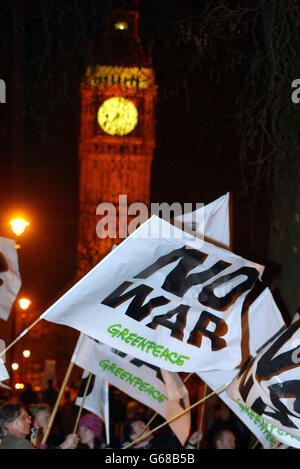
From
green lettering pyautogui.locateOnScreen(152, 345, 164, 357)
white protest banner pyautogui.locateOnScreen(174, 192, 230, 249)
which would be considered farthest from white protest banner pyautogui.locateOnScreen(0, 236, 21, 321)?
green lettering pyautogui.locateOnScreen(152, 345, 164, 357)

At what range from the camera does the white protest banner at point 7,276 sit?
6.87 meters

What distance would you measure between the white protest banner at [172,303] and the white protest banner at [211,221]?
0.71 metres

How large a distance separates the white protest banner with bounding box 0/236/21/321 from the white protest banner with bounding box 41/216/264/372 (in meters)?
1.44

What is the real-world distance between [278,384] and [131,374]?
6.26 ft

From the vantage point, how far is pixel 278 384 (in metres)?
5.53

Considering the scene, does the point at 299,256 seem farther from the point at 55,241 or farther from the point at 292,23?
the point at 55,241

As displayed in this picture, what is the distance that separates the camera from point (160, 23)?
30.8 feet

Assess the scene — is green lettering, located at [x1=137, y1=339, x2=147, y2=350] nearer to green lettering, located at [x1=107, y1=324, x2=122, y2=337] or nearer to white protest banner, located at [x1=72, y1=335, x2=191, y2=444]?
green lettering, located at [x1=107, y1=324, x2=122, y2=337]

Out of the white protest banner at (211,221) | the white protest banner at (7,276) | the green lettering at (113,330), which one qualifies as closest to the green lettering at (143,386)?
the white protest banner at (7,276)

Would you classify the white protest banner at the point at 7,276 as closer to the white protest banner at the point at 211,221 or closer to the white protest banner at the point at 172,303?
the white protest banner at the point at 211,221

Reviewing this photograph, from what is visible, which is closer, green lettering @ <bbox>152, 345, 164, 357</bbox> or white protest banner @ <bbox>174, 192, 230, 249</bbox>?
green lettering @ <bbox>152, 345, 164, 357</bbox>

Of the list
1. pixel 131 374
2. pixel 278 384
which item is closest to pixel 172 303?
pixel 278 384

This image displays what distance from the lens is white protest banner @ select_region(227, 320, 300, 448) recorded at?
5469 mm
